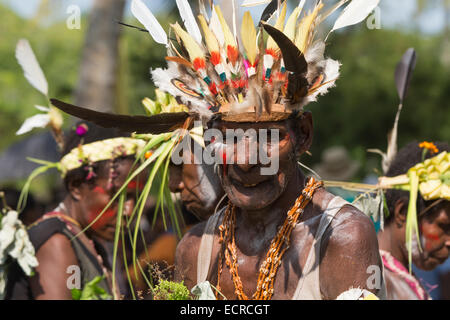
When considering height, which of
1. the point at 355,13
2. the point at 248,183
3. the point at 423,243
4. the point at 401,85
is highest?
the point at 355,13

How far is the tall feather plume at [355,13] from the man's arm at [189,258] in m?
1.12

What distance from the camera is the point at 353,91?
1405 cm

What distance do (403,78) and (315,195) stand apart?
1.86 metres

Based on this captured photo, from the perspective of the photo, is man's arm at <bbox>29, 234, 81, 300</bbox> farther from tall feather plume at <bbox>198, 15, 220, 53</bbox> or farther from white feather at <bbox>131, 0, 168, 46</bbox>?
tall feather plume at <bbox>198, 15, 220, 53</bbox>

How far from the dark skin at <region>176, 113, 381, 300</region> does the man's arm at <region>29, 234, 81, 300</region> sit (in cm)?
140

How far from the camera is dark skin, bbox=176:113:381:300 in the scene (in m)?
2.45

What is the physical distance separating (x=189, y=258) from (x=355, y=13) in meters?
1.30

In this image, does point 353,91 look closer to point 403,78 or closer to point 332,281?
point 403,78

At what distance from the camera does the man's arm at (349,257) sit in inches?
95.2

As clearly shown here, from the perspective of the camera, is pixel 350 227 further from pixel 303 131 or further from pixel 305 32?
pixel 305 32

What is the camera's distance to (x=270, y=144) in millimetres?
2506

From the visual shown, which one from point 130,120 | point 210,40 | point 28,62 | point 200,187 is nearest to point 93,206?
point 200,187

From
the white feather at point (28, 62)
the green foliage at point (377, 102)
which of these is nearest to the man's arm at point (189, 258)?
the white feather at point (28, 62)
